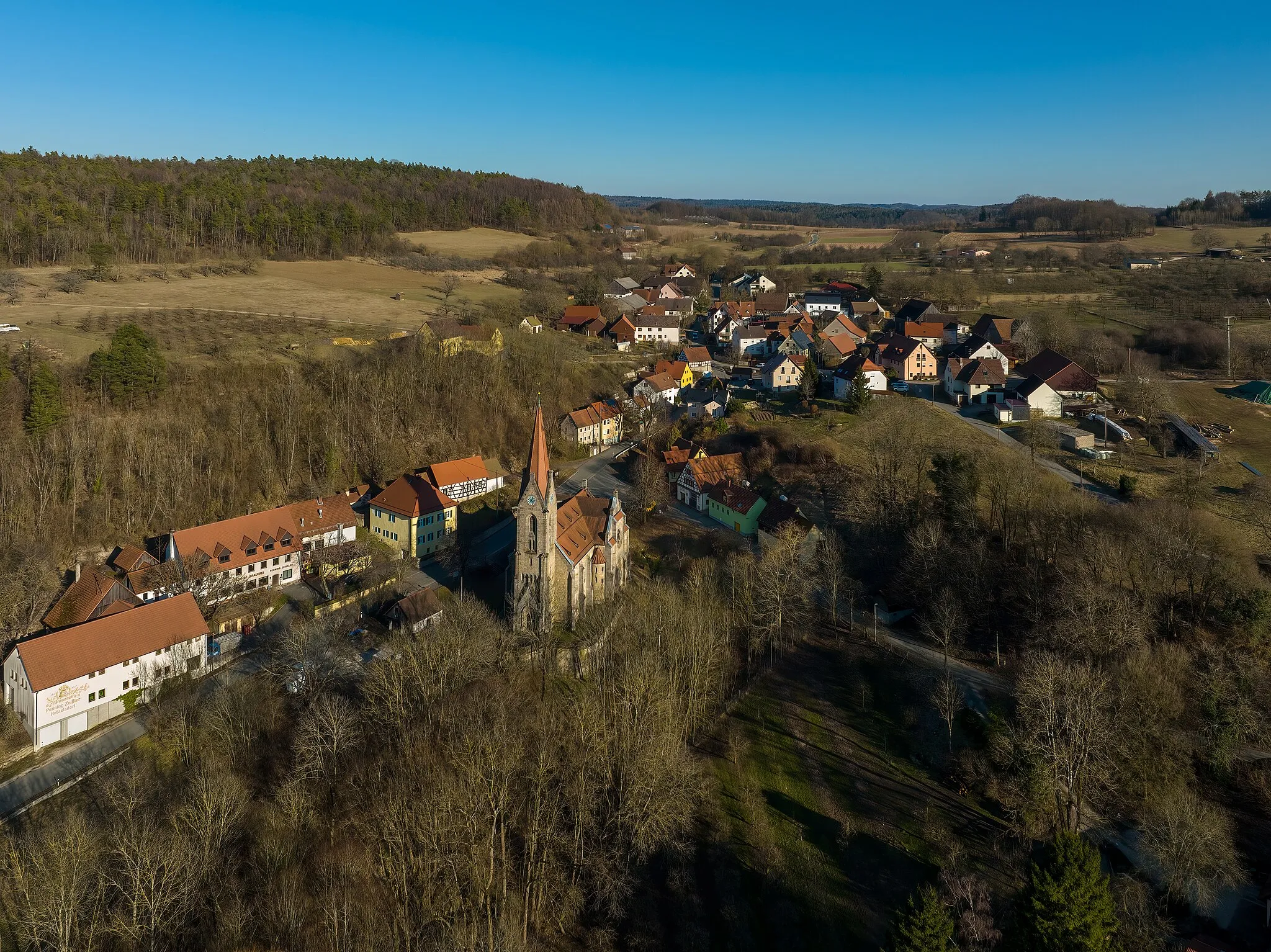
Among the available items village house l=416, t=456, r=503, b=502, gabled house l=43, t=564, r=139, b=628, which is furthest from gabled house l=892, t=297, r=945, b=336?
gabled house l=43, t=564, r=139, b=628

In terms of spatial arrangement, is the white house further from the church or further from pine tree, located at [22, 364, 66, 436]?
pine tree, located at [22, 364, 66, 436]

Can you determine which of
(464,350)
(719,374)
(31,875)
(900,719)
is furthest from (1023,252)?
(31,875)

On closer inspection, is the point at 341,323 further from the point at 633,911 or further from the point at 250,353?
the point at 633,911

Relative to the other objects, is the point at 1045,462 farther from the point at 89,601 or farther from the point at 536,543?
the point at 89,601

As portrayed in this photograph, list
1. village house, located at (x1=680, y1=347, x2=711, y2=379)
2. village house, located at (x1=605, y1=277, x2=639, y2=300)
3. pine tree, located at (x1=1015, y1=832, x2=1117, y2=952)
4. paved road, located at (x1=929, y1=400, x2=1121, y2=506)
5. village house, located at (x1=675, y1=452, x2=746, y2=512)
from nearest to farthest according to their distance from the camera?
pine tree, located at (x1=1015, y1=832, x2=1117, y2=952)
paved road, located at (x1=929, y1=400, x2=1121, y2=506)
village house, located at (x1=675, y1=452, x2=746, y2=512)
village house, located at (x1=680, y1=347, x2=711, y2=379)
village house, located at (x1=605, y1=277, x2=639, y2=300)

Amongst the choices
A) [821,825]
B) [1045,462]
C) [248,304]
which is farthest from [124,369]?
[1045,462]
